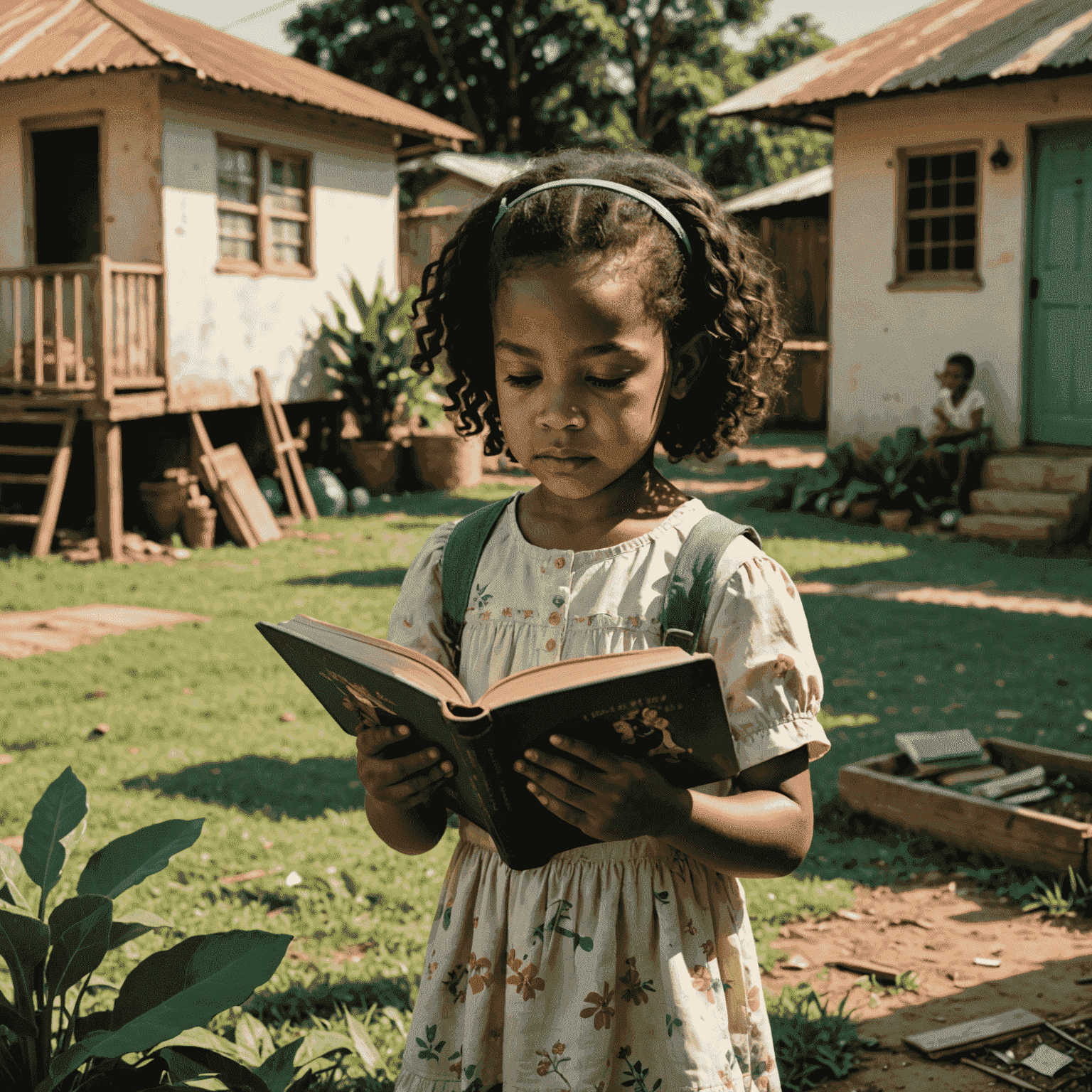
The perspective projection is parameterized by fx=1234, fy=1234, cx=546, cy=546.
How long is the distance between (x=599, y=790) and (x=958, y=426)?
35.4 ft

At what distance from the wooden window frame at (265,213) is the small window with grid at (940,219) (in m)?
6.22

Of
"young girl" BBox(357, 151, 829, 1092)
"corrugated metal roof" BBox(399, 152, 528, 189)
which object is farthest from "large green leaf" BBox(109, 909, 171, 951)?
"corrugated metal roof" BBox(399, 152, 528, 189)

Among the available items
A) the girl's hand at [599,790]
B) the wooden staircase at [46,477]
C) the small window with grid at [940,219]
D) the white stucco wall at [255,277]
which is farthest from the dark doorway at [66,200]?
the girl's hand at [599,790]

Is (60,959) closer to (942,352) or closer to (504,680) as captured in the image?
(504,680)

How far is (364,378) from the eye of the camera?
45.3ft

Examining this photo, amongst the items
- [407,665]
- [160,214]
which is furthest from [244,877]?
[160,214]

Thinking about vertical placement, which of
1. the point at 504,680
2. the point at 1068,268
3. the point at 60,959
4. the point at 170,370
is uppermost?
the point at 1068,268

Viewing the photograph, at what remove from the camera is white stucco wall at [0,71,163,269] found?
1112cm

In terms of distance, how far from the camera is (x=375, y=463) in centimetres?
1388

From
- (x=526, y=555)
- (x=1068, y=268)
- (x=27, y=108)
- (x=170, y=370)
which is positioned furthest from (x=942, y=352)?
(x=526, y=555)

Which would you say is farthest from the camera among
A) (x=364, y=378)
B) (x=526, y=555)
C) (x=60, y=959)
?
(x=364, y=378)

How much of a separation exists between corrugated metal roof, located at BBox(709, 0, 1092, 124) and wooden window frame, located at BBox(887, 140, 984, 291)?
80cm

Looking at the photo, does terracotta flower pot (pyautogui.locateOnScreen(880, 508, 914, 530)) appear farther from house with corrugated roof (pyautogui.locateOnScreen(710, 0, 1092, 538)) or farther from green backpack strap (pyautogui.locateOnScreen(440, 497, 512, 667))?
green backpack strap (pyautogui.locateOnScreen(440, 497, 512, 667))

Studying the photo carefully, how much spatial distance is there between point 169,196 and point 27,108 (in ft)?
5.91
